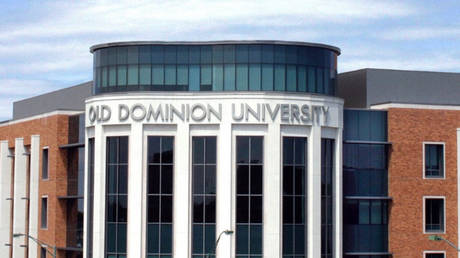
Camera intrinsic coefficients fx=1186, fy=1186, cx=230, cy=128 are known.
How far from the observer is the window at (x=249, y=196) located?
7800cm

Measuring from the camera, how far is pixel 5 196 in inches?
4038

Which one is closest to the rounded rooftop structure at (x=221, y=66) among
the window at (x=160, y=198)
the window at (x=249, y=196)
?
the window at (x=249, y=196)

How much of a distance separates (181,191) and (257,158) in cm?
548

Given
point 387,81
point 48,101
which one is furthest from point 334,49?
point 48,101

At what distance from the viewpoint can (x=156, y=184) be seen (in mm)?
79000

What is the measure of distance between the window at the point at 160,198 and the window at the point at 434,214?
18290 millimetres

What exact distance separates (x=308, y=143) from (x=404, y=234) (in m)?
9.91

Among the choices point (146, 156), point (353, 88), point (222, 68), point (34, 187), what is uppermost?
point (222, 68)

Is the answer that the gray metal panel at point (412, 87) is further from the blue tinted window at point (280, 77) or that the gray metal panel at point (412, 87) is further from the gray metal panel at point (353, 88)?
the blue tinted window at point (280, 77)

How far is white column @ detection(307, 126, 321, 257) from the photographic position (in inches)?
3108

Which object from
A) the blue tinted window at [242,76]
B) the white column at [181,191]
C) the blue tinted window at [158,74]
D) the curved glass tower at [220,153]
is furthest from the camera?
the blue tinted window at [158,74]

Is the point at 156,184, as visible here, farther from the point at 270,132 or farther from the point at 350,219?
the point at 350,219

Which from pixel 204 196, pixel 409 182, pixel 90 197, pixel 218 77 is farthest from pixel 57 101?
pixel 409 182

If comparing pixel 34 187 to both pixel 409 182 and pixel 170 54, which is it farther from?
pixel 409 182
